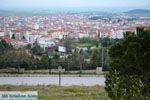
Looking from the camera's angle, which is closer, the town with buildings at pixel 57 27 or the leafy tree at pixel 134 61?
the leafy tree at pixel 134 61

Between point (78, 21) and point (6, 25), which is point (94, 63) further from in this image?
point (78, 21)

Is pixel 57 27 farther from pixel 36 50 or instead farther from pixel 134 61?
pixel 134 61

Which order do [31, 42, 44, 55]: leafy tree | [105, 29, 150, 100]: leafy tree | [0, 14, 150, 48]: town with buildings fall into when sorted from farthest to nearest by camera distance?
1. [0, 14, 150, 48]: town with buildings
2. [31, 42, 44, 55]: leafy tree
3. [105, 29, 150, 100]: leafy tree

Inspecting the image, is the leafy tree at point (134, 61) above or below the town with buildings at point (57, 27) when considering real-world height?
above

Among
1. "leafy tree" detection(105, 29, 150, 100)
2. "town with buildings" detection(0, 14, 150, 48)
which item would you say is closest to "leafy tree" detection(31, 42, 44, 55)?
"town with buildings" detection(0, 14, 150, 48)

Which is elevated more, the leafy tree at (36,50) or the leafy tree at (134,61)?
the leafy tree at (134,61)

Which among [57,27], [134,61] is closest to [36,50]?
[57,27]

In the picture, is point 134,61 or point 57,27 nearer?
point 134,61

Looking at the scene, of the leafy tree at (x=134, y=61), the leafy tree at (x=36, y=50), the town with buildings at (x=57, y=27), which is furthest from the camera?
the town with buildings at (x=57, y=27)

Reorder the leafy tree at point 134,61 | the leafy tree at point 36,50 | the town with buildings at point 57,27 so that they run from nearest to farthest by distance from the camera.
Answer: the leafy tree at point 134,61 → the leafy tree at point 36,50 → the town with buildings at point 57,27

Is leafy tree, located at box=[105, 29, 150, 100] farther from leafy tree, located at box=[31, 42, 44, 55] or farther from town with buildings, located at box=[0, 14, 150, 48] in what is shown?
town with buildings, located at box=[0, 14, 150, 48]

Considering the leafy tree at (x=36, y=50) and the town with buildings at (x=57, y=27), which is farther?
the town with buildings at (x=57, y=27)

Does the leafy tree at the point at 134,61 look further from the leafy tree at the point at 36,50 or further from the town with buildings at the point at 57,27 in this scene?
the town with buildings at the point at 57,27

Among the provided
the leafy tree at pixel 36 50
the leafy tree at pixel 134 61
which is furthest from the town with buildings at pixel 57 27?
the leafy tree at pixel 134 61
